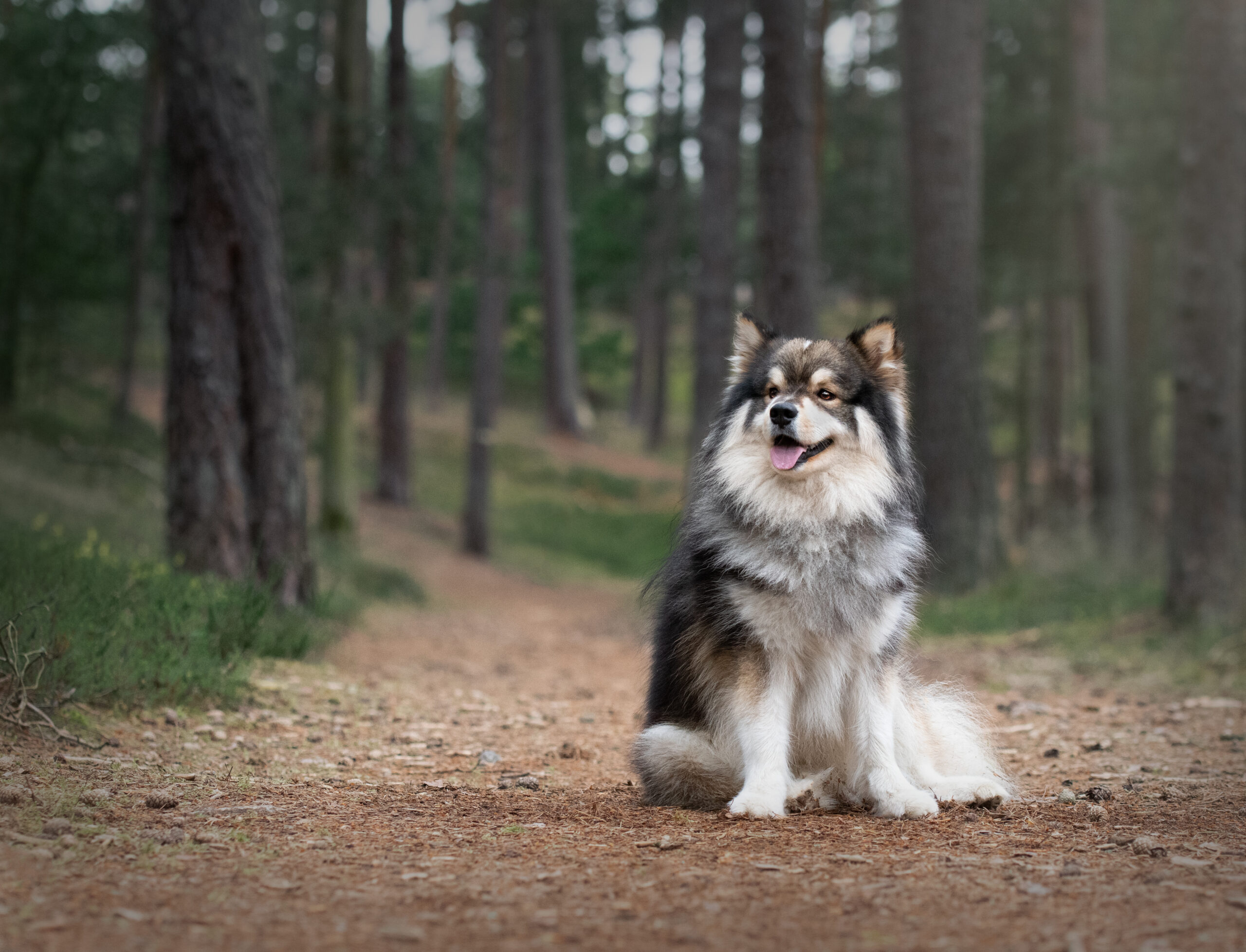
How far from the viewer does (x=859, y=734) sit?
4.51 metres

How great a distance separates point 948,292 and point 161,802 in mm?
10146

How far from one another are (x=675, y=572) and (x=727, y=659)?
534 millimetres

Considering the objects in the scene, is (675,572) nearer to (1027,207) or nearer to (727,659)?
(727,659)

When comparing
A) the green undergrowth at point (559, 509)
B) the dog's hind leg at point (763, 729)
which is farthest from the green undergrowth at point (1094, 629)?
the green undergrowth at point (559, 509)

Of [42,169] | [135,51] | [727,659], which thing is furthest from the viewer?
[135,51]

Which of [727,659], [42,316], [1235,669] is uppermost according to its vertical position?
[42,316]

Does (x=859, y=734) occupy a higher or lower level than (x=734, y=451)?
lower

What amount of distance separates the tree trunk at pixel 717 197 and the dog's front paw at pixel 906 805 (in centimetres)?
1137

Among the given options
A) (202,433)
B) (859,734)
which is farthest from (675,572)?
(202,433)

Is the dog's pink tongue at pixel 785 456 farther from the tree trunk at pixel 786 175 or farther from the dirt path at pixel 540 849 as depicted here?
the tree trunk at pixel 786 175

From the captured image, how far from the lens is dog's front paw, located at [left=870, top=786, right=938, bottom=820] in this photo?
14.3 feet

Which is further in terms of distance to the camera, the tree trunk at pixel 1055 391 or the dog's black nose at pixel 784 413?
the tree trunk at pixel 1055 391

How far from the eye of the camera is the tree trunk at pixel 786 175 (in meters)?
12.6

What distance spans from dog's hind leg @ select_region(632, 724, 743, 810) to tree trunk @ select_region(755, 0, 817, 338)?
8.53 meters
